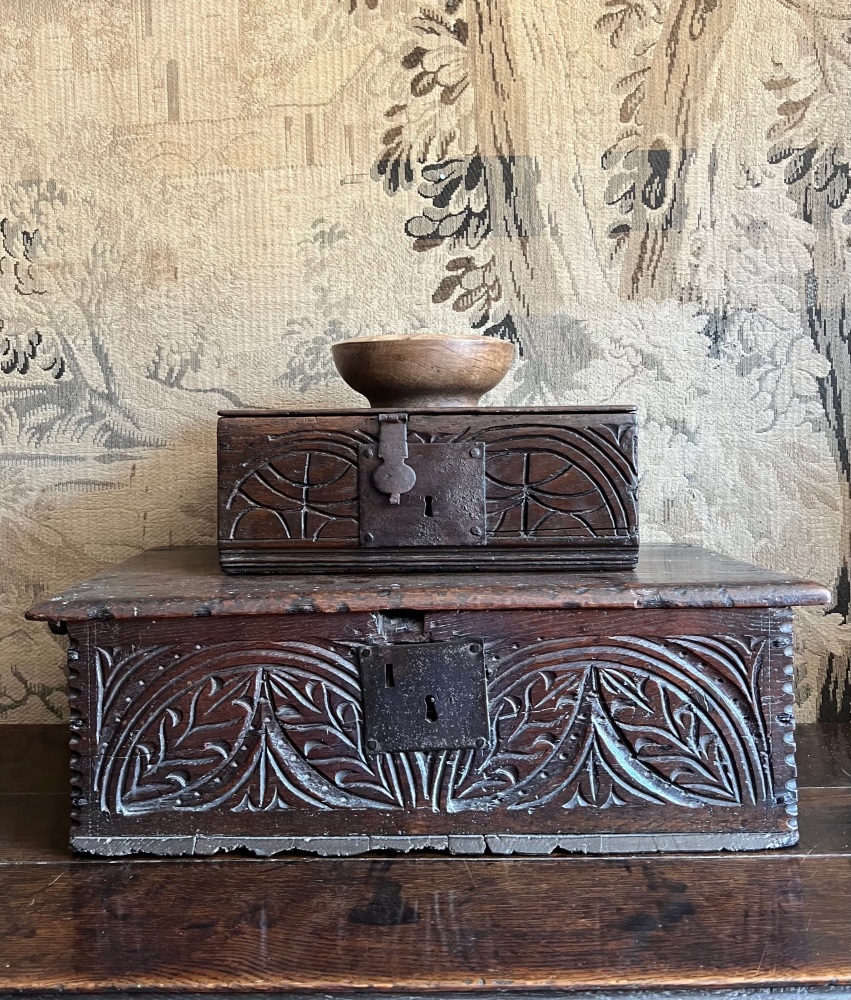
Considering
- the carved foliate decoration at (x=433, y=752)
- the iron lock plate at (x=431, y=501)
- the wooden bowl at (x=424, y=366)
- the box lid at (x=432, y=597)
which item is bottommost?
the carved foliate decoration at (x=433, y=752)

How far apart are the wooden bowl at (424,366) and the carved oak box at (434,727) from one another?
209 millimetres

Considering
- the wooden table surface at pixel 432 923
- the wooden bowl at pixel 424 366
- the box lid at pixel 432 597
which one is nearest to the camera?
the wooden table surface at pixel 432 923

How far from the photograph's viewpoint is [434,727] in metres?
0.77

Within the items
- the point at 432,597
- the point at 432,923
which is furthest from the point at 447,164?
the point at 432,923

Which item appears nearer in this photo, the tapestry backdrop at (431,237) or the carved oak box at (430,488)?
the carved oak box at (430,488)

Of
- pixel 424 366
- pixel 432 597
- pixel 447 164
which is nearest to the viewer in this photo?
pixel 432 597

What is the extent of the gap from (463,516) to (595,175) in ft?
1.64

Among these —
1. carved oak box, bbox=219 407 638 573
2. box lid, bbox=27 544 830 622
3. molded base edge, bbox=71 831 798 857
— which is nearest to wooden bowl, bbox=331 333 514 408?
carved oak box, bbox=219 407 638 573

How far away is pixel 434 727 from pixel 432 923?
157 millimetres

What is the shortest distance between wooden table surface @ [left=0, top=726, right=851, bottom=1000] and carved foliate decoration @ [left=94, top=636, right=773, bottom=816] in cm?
5

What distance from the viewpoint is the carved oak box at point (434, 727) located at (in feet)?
2.53

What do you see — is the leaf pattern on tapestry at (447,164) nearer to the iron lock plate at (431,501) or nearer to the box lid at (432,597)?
the iron lock plate at (431,501)

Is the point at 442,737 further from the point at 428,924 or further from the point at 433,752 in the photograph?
the point at 428,924

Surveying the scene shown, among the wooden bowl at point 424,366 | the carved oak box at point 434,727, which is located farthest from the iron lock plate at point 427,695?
the wooden bowl at point 424,366
